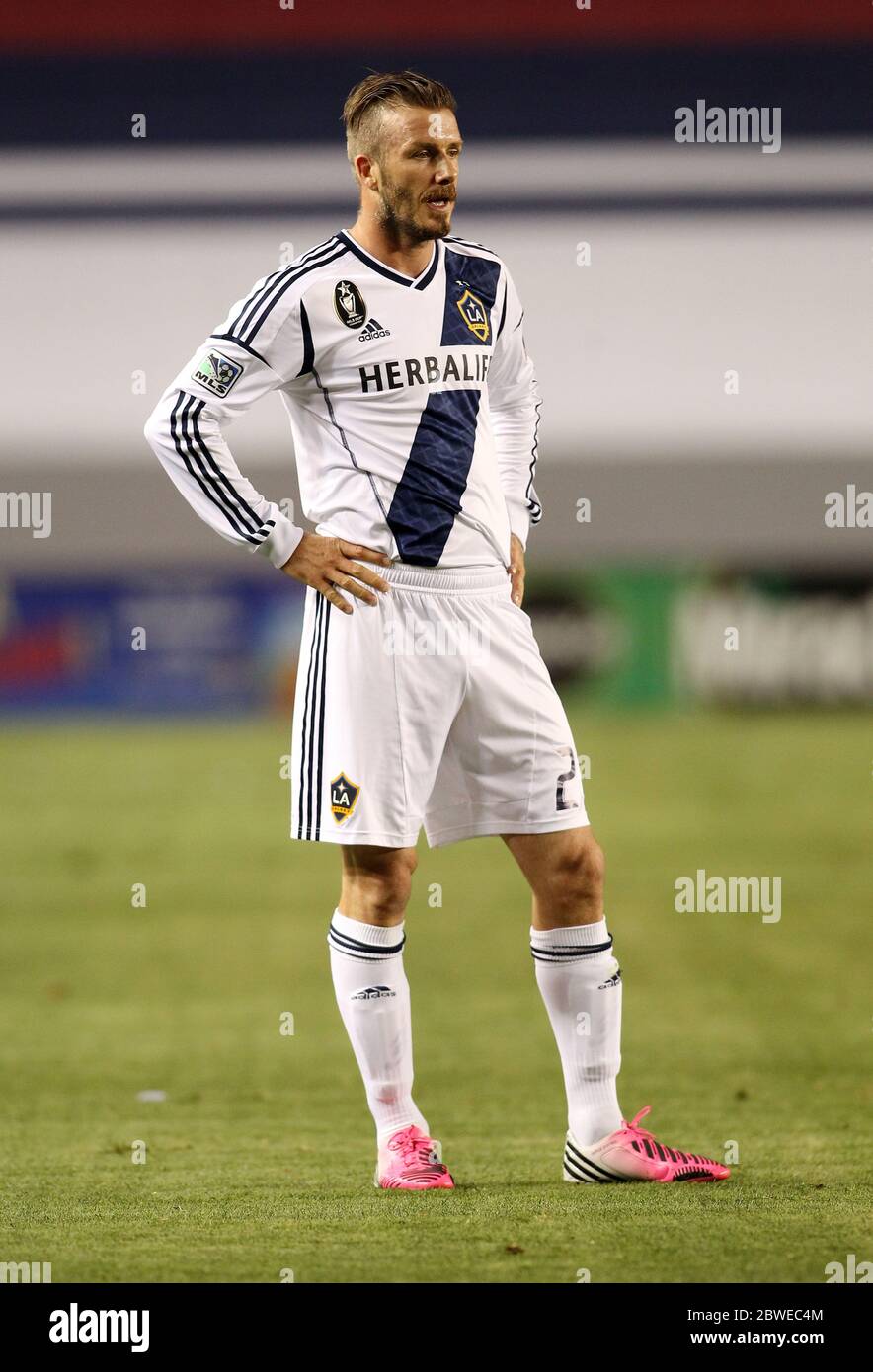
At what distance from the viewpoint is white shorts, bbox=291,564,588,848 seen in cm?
283

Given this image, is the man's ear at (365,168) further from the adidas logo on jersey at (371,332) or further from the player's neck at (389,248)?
the adidas logo on jersey at (371,332)

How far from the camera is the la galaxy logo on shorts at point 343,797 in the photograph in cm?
281

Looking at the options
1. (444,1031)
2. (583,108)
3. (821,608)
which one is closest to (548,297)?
(583,108)

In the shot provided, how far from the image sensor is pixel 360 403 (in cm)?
286

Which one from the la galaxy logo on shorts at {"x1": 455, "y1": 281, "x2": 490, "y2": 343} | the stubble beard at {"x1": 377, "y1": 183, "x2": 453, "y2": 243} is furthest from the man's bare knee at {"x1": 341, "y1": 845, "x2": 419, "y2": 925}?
the stubble beard at {"x1": 377, "y1": 183, "x2": 453, "y2": 243}

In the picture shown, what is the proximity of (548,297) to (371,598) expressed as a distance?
1016 centimetres

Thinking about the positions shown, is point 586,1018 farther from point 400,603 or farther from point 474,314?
point 474,314

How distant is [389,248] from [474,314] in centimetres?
20

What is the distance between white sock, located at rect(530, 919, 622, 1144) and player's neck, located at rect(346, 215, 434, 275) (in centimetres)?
123

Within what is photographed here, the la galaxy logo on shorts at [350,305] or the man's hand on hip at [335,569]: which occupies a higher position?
the la galaxy logo on shorts at [350,305]

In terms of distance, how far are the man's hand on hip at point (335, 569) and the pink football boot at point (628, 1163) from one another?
1.06m

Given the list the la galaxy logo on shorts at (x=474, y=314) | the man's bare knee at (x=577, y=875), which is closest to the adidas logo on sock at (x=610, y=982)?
the man's bare knee at (x=577, y=875)

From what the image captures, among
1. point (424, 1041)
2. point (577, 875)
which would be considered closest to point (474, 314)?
point (577, 875)

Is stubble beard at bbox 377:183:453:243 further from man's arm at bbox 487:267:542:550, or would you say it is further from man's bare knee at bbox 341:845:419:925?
man's bare knee at bbox 341:845:419:925
